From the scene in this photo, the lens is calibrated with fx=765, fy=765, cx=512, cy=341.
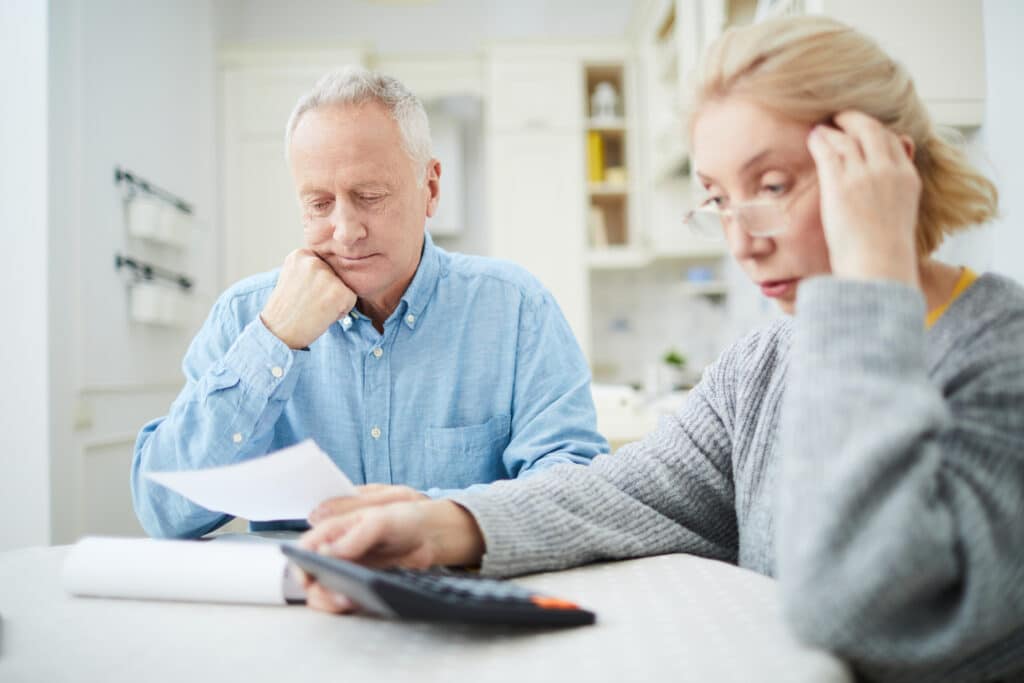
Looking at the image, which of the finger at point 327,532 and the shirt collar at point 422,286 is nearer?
the finger at point 327,532

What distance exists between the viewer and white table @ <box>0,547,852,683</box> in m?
0.51

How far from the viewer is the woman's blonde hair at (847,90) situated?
2.25 ft

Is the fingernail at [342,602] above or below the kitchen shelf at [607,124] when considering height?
below

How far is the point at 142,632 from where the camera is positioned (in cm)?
61

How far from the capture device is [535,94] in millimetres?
3568

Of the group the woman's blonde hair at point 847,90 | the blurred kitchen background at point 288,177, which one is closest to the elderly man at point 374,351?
the woman's blonde hair at point 847,90

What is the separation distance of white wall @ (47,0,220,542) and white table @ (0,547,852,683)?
185 centimetres

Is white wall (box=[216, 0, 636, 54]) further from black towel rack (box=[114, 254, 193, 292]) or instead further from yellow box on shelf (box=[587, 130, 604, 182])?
black towel rack (box=[114, 254, 193, 292])

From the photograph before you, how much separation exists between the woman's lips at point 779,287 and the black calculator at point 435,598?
35cm

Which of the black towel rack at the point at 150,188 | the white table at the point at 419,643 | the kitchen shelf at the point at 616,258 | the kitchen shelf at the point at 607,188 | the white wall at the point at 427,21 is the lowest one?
the white table at the point at 419,643

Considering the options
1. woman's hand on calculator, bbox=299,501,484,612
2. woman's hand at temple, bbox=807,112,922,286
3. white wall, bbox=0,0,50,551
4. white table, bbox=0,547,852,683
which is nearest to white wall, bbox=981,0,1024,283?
woman's hand at temple, bbox=807,112,922,286

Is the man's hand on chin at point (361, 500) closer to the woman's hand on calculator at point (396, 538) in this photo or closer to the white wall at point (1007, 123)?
the woman's hand on calculator at point (396, 538)

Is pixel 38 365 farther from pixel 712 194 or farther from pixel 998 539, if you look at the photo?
pixel 998 539

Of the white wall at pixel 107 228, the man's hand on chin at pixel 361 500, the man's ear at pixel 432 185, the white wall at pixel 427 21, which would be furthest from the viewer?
the white wall at pixel 427 21
